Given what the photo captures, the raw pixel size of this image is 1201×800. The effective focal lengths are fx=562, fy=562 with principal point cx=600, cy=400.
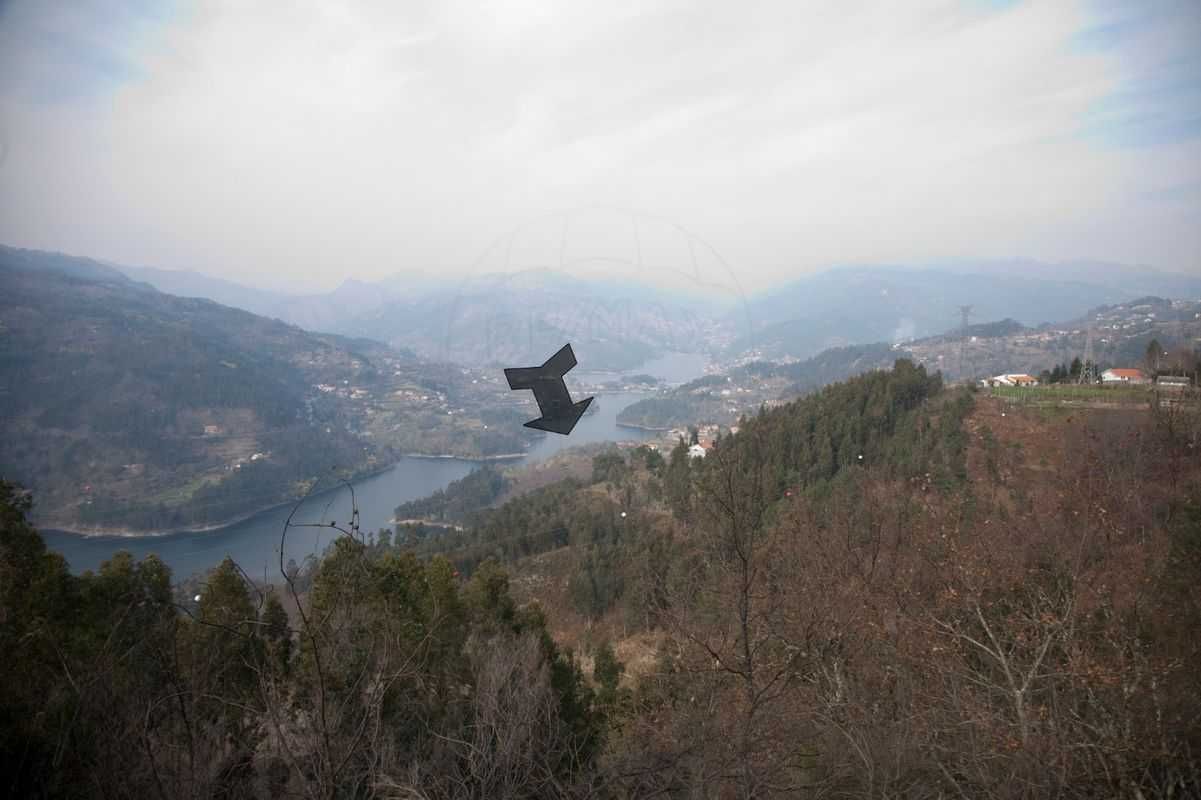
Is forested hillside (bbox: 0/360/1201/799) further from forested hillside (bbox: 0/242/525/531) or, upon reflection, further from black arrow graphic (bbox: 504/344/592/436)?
forested hillside (bbox: 0/242/525/531)

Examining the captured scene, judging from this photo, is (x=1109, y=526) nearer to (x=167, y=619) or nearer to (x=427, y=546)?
(x=167, y=619)

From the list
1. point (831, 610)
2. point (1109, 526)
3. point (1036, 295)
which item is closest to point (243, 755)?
point (831, 610)

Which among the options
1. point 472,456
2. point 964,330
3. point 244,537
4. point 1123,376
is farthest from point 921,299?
point 244,537

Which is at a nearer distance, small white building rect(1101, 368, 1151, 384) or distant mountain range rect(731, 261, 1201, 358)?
small white building rect(1101, 368, 1151, 384)

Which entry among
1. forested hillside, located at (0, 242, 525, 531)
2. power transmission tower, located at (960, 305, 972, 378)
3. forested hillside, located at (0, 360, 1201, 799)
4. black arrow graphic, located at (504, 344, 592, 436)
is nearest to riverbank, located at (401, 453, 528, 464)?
forested hillside, located at (0, 242, 525, 531)

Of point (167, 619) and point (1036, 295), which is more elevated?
point (1036, 295)

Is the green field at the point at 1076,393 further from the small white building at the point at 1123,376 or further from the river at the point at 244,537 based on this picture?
the river at the point at 244,537
